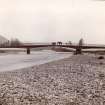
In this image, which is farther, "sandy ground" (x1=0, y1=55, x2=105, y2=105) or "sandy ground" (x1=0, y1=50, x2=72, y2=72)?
"sandy ground" (x1=0, y1=50, x2=72, y2=72)

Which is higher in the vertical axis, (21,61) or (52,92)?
(52,92)

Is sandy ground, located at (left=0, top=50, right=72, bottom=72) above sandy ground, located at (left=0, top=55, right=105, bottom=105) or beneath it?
beneath

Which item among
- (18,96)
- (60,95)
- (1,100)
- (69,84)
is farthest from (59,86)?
(1,100)

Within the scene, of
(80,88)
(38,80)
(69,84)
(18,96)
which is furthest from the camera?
(38,80)

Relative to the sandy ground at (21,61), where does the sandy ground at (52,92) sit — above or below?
above

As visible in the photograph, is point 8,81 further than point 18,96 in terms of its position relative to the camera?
Yes

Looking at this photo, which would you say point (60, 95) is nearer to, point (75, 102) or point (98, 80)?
point (75, 102)

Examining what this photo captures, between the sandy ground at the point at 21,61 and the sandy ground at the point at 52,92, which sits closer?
the sandy ground at the point at 52,92

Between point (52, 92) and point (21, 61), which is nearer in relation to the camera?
point (52, 92)

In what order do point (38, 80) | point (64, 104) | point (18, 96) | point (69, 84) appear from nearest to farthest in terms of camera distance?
point (64, 104) < point (18, 96) < point (69, 84) < point (38, 80)

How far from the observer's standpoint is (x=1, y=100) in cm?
1052

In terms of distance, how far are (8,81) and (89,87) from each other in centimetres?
404

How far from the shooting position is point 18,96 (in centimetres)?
1114

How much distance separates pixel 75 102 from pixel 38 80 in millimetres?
4617
